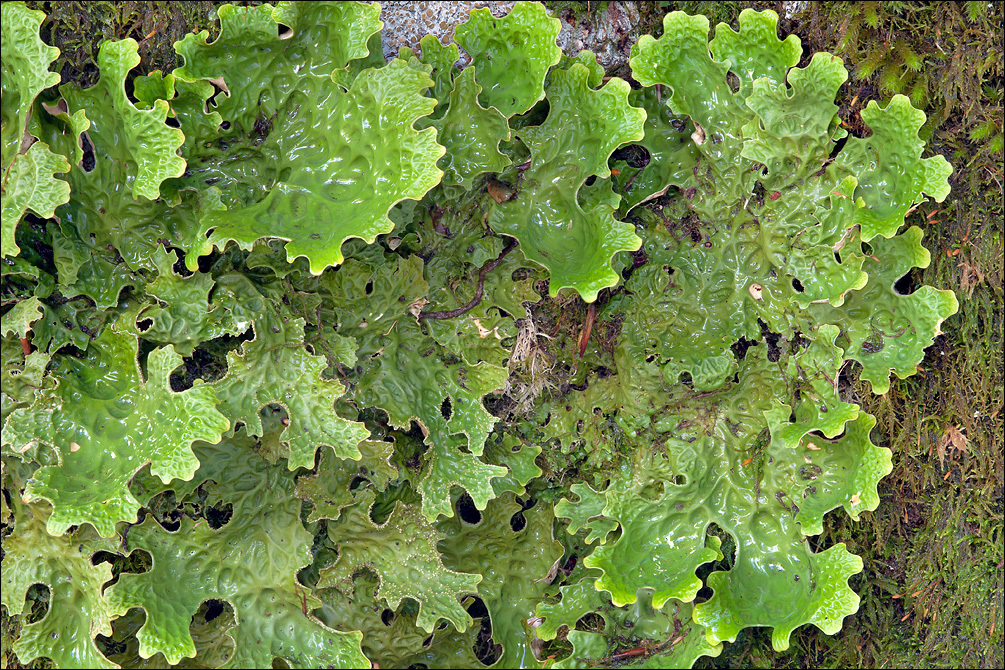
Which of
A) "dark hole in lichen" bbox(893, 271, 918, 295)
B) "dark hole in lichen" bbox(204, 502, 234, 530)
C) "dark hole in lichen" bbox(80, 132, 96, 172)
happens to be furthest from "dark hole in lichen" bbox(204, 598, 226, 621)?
"dark hole in lichen" bbox(893, 271, 918, 295)

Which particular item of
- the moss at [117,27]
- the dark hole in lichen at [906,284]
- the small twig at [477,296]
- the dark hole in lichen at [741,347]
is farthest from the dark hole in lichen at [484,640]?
the moss at [117,27]

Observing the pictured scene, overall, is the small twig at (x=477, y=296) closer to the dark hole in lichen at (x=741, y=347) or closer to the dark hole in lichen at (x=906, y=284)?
the dark hole in lichen at (x=741, y=347)

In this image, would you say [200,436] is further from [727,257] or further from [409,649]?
[727,257]

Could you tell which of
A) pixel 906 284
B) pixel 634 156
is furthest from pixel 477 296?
pixel 906 284

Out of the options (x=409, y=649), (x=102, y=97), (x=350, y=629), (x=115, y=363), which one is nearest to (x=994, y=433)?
(x=409, y=649)

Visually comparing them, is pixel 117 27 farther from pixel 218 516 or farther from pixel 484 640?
pixel 484 640

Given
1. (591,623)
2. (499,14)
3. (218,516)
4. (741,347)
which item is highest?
(499,14)
